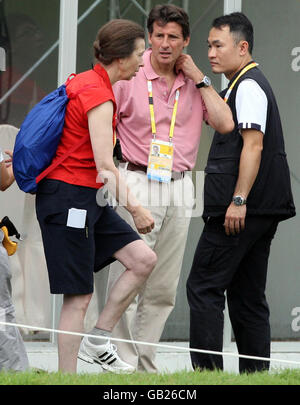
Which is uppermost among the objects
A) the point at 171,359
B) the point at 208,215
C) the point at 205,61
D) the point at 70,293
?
the point at 205,61

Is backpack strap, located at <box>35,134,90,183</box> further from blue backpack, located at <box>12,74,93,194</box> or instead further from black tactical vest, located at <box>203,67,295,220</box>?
black tactical vest, located at <box>203,67,295,220</box>

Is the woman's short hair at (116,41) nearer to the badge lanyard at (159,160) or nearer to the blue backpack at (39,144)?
the blue backpack at (39,144)

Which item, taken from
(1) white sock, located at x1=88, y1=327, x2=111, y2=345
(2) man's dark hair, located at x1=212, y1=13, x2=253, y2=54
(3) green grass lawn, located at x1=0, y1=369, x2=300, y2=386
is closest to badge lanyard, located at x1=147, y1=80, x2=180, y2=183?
(2) man's dark hair, located at x1=212, y1=13, x2=253, y2=54

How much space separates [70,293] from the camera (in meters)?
5.84

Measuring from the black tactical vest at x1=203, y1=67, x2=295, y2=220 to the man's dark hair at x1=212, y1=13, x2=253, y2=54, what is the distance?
Answer: 0.82 feet

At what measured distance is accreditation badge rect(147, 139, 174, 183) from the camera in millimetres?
6703

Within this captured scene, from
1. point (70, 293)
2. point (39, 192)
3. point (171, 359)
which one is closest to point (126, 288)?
point (70, 293)

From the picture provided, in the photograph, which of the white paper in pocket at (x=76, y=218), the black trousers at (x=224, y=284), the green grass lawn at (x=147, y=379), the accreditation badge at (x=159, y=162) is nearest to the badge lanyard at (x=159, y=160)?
the accreditation badge at (x=159, y=162)

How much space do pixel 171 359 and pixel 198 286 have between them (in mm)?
1539

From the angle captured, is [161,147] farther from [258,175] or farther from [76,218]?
[76,218]
